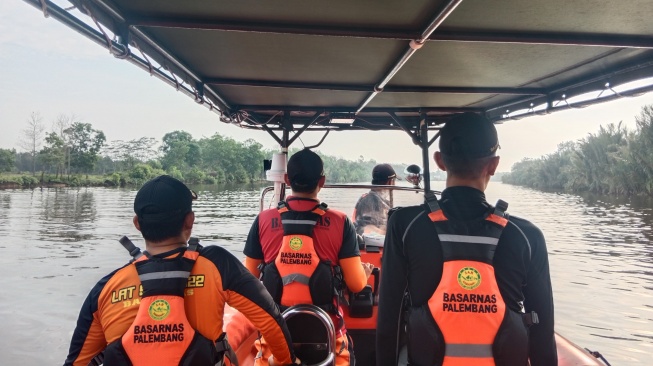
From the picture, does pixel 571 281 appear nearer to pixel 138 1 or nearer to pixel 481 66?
pixel 481 66

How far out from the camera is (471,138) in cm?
130

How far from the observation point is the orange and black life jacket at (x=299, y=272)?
222 cm

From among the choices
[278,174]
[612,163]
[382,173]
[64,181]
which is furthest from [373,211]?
[64,181]

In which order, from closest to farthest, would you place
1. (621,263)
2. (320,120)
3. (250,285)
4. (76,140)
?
1. (250,285)
2. (320,120)
3. (621,263)
4. (76,140)

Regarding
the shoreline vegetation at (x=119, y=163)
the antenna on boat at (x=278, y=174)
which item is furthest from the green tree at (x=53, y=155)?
the antenna on boat at (x=278, y=174)

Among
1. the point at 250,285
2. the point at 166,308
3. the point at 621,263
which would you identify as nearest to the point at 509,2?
the point at 250,285

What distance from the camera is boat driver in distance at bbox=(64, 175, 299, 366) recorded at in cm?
135

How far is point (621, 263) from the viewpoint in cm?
1366

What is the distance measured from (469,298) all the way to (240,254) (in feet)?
52.7

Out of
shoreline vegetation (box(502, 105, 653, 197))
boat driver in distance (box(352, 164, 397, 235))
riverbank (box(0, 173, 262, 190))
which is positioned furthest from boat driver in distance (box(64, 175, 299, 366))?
riverbank (box(0, 173, 262, 190))

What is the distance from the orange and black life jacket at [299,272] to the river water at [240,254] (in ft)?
3.14

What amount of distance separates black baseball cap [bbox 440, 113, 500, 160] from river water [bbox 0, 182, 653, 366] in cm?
28

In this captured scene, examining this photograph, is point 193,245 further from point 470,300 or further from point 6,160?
point 6,160

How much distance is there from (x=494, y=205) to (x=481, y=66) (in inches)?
106
